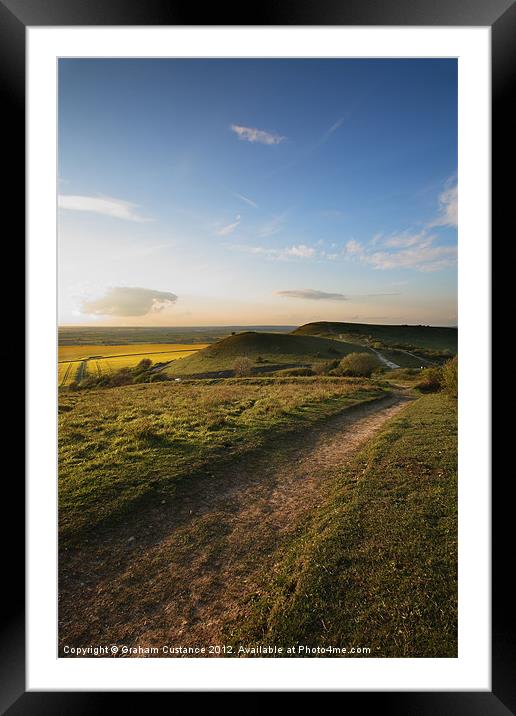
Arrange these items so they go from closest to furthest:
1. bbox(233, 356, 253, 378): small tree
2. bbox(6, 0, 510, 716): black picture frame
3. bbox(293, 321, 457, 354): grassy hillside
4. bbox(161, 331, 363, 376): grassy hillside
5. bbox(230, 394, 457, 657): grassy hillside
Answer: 1. bbox(6, 0, 510, 716): black picture frame
2. bbox(230, 394, 457, 657): grassy hillside
3. bbox(293, 321, 457, 354): grassy hillside
4. bbox(161, 331, 363, 376): grassy hillside
5. bbox(233, 356, 253, 378): small tree

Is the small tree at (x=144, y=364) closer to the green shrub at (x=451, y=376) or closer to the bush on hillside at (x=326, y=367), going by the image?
the bush on hillside at (x=326, y=367)

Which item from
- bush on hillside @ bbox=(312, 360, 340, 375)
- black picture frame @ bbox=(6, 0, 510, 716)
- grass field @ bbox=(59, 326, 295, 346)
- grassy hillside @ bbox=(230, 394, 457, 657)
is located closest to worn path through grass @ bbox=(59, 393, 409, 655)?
grassy hillside @ bbox=(230, 394, 457, 657)

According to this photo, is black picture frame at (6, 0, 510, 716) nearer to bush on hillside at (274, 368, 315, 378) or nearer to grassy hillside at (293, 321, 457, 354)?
grassy hillside at (293, 321, 457, 354)

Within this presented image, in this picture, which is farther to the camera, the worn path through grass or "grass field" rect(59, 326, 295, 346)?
"grass field" rect(59, 326, 295, 346)

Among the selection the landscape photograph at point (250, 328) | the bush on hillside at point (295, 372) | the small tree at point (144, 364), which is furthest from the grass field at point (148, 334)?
the bush on hillside at point (295, 372)

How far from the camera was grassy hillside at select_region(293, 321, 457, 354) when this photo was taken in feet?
13.8

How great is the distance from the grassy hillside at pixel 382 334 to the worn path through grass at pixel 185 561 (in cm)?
233

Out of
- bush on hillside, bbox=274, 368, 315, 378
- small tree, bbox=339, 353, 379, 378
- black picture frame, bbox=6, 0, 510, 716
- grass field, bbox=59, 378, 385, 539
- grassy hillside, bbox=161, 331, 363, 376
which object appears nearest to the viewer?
black picture frame, bbox=6, 0, 510, 716

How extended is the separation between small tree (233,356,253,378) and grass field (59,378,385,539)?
18.0 inches

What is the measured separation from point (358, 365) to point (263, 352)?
2289mm

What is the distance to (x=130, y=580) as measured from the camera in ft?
6.76

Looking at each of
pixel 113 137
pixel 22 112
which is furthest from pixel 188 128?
pixel 22 112

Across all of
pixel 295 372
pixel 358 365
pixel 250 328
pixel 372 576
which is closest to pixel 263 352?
pixel 295 372

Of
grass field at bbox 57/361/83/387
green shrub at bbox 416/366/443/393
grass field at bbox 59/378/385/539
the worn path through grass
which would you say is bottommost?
the worn path through grass
